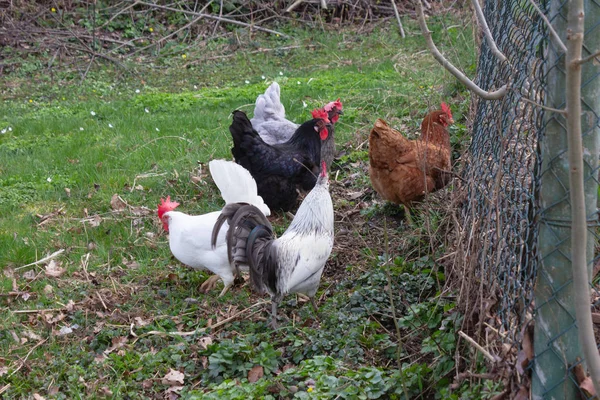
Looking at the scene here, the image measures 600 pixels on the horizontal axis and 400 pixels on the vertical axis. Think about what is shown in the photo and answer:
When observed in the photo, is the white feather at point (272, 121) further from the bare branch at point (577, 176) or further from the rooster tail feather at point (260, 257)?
the bare branch at point (577, 176)

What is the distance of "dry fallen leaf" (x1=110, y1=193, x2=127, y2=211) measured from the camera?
5.92 m

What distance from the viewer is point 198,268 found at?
4680 millimetres

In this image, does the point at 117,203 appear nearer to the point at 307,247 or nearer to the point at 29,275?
the point at 29,275

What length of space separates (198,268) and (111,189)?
78.9 inches

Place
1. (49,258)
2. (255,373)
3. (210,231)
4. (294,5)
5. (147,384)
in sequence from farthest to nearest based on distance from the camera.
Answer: (294,5), (49,258), (210,231), (147,384), (255,373)

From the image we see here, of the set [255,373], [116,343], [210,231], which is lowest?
[116,343]

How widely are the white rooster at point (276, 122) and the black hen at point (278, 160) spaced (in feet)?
0.62

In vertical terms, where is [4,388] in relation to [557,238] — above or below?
below

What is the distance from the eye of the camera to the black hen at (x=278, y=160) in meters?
5.77

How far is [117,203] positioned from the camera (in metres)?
Answer: 5.98

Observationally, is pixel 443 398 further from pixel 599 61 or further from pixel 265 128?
pixel 265 128

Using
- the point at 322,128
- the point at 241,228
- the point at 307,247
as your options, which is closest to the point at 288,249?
the point at 307,247

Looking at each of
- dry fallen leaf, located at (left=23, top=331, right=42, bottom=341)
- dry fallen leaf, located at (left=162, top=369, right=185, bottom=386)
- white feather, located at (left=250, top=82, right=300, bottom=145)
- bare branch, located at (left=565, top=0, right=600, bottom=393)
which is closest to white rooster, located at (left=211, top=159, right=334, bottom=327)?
dry fallen leaf, located at (left=162, top=369, right=185, bottom=386)

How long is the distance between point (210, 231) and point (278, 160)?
1.53 m
